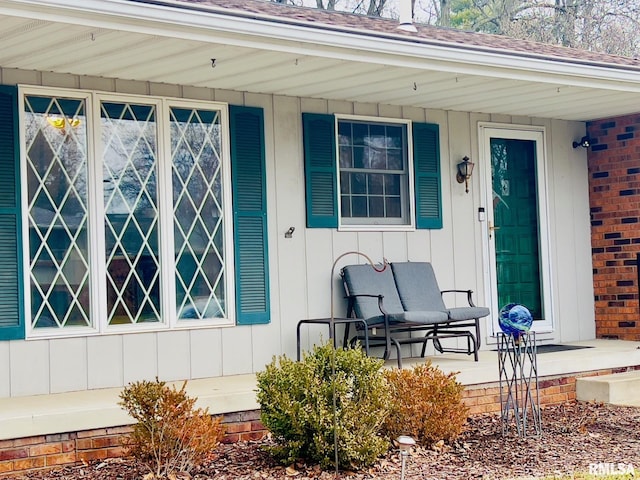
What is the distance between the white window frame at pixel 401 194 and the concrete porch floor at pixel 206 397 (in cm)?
113

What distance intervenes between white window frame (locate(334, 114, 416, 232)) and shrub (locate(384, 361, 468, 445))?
2.11m

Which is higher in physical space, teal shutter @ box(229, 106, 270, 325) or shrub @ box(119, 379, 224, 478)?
teal shutter @ box(229, 106, 270, 325)

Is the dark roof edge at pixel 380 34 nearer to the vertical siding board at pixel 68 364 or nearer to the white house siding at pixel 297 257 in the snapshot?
the white house siding at pixel 297 257

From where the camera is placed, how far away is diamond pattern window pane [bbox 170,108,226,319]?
6848 mm

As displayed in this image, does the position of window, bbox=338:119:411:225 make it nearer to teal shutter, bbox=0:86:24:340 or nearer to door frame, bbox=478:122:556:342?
door frame, bbox=478:122:556:342

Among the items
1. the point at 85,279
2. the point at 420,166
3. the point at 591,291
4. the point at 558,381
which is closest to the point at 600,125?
the point at 591,291

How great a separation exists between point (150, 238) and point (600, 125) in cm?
482

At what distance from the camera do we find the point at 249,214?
280 inches

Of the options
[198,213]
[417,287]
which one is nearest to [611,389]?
[417,287]

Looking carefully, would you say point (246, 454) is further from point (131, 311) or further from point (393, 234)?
point (393, 234)

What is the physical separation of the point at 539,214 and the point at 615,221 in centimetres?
80

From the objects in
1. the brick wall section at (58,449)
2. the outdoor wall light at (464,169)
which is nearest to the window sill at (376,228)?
the outdoor wall light at (464,169)

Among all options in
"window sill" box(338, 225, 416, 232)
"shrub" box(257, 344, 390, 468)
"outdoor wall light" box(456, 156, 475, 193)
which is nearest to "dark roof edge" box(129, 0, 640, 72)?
"outdoor wall light" box(456, 156, 475, 193)

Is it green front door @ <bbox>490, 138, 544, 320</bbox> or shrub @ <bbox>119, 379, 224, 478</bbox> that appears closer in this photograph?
shrub @ <bbox>119, 379, 224, 478</bbox>
